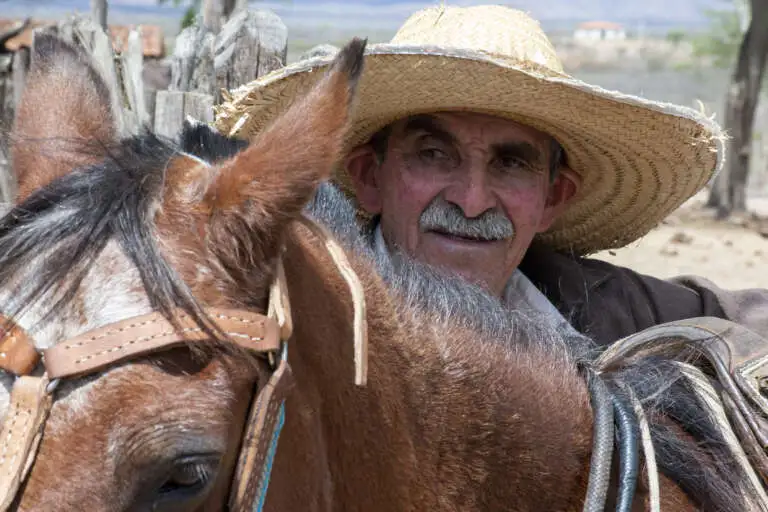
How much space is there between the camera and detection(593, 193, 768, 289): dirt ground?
9641 millimetres

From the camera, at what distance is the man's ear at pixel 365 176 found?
329 cm

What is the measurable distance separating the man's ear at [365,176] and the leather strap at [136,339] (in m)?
1.84

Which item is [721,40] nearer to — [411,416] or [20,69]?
[20,69]

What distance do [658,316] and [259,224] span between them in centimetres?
215

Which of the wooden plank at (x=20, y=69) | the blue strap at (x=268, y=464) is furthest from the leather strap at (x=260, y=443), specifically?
the wooden plank at (x=20, y=69)

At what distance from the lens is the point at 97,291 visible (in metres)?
1.40

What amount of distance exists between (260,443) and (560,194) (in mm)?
2193

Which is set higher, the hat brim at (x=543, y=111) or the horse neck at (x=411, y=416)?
the hat brim at (x=543, y=111)

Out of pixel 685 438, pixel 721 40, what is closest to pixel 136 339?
pixel 685 438

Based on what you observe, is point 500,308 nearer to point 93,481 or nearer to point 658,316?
point 93,481

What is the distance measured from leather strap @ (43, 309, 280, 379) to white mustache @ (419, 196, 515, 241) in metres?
1.59

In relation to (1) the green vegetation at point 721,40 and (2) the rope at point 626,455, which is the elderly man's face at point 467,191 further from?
(1) the green vegetation at point 721,40

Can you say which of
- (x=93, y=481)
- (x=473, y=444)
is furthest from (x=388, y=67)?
(x=93, y=481)

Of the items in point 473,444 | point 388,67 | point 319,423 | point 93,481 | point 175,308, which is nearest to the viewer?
point 93,481
